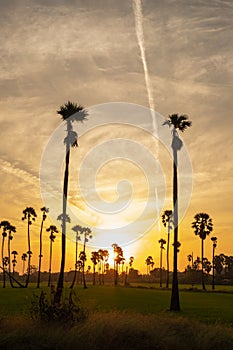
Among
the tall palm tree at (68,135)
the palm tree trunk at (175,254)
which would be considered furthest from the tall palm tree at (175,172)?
the tall palm tree at (68,135)

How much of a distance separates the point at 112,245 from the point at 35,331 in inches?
7063

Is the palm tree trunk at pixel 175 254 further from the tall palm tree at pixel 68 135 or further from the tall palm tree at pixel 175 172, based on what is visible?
the tall palm tree at pixel 68 135

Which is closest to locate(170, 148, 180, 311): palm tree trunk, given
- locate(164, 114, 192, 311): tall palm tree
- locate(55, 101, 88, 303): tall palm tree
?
locate(164, 114, 192, 311): tall palm tree

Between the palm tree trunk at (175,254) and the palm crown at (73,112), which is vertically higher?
the palm crown at (73,112)

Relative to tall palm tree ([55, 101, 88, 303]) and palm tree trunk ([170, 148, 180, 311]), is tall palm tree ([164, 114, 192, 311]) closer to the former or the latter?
palm tree trunk ([170, 148, 180, 311])

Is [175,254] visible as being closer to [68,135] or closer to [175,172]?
[175,172]

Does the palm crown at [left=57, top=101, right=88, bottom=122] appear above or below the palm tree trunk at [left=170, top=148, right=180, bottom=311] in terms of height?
above

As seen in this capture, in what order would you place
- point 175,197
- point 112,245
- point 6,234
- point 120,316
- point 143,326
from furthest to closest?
point 112,245, point 6,234, point 175,197, point 120,316, point 143,326

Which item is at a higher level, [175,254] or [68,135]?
[68,135]

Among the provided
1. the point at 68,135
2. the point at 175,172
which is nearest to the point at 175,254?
the point at 175,172

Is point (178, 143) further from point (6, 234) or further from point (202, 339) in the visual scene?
point (6, 234)

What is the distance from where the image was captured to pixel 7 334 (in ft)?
48.7

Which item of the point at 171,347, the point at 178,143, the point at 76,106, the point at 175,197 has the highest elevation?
the point at 76,106

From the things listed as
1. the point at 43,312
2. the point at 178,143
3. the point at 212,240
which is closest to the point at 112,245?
the point at 212,240
